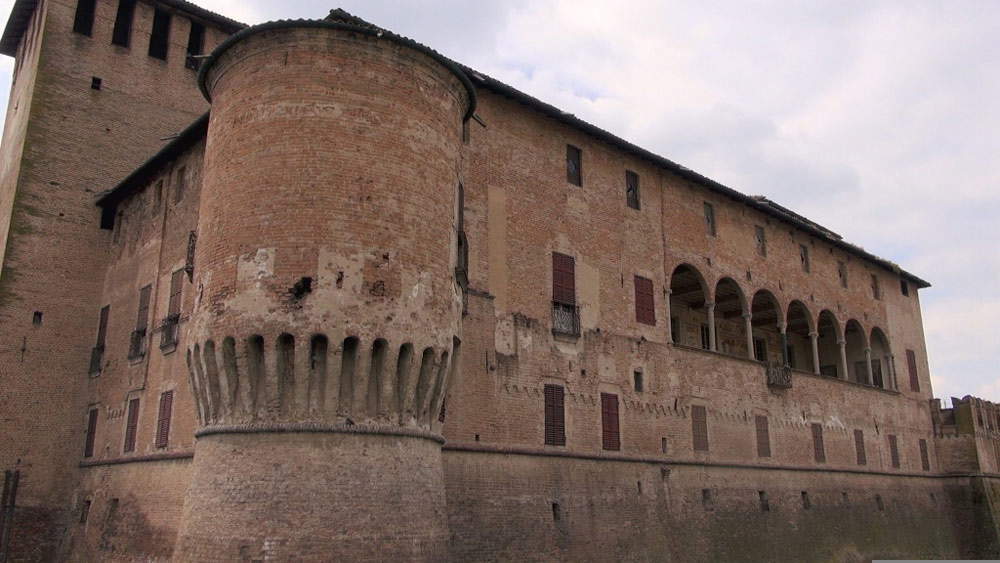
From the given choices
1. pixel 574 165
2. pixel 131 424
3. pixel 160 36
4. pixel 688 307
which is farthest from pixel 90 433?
pixel 688 307

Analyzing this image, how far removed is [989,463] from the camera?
111 ft

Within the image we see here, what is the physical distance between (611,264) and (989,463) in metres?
22.4

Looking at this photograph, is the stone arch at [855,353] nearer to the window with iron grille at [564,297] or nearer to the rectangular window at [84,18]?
the window with iron grille at [564,297]

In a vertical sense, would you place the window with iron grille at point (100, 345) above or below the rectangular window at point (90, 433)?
above

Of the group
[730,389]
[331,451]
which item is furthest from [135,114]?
[730,389]

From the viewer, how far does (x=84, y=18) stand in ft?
85.5

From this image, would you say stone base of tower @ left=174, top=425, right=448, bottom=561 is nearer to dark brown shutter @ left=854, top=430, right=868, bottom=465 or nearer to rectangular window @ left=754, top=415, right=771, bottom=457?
rectangular window @ left=754, top=415, right=771, bottom=457

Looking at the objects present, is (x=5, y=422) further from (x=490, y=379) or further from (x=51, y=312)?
(x=490, y=379)

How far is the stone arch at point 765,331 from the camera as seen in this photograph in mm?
29891

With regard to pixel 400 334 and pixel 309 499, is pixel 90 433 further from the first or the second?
pixel 400 334

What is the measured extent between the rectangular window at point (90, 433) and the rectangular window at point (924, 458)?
1185 inches

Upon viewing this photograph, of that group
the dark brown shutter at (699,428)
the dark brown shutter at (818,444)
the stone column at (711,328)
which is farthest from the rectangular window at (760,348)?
the dark brown shutter at (699,428)

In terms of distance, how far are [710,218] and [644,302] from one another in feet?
16.6

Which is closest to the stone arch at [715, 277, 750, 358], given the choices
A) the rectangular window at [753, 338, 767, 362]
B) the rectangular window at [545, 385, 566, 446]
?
the rectangular window at [753, 338, 767, 362]
